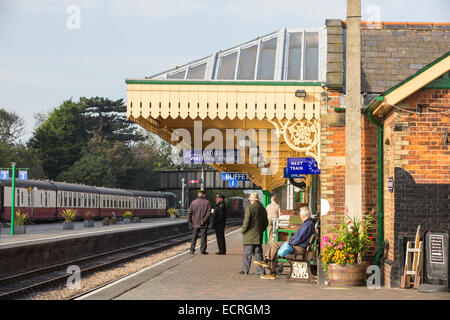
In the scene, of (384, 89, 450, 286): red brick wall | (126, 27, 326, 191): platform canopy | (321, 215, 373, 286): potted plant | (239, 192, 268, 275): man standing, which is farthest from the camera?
(126, 27, 326, 191): platform canopy

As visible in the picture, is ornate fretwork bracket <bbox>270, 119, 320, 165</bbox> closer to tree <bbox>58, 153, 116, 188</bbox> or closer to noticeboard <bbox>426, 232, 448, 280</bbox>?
noticeboard <bbox>426, 232, 448, 280</bbox>

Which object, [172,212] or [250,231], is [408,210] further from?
[172,212]

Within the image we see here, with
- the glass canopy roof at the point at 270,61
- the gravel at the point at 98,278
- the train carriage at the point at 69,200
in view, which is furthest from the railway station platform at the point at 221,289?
the train carriage at the point at 69,200

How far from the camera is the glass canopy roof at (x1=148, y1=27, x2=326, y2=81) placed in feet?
48.4

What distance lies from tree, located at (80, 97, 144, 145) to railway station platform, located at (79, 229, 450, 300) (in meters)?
75.9

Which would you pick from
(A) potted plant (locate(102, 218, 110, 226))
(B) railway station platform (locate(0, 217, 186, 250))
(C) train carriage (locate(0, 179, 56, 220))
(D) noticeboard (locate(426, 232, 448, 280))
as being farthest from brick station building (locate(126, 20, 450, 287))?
(A) potted plant (locate(102, 218, 110, 226))

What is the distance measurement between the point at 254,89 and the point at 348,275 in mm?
4839

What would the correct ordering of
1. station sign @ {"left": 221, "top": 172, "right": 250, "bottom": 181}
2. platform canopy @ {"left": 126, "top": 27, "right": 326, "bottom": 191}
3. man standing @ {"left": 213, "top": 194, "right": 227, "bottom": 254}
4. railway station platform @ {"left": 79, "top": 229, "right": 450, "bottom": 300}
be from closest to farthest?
1. railway station platform @ {"left": 79, "top": 229, "right": 450, "bottom": 300}
2. platform canopy @ {"left": 126, "top": 27, "right": 326, "bottom": 191}
3. man standing @ {"left": 213, "top": 194, "right": 227, "bottom": 254}
4. station sign @ {"left": 221, "top": 172, "right": 250, "bottom": 181}

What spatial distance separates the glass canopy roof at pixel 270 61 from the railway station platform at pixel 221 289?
4167 mm

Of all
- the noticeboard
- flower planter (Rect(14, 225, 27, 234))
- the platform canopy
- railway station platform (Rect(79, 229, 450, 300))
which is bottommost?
flower planter (Rect(14, 225, 27, 234))

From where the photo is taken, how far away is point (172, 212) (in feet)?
220

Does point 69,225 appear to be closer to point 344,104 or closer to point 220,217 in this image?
point 220,217

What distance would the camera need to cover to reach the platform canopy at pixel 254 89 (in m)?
13.9

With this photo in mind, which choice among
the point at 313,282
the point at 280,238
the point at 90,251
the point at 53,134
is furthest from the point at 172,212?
the point at 313,282
